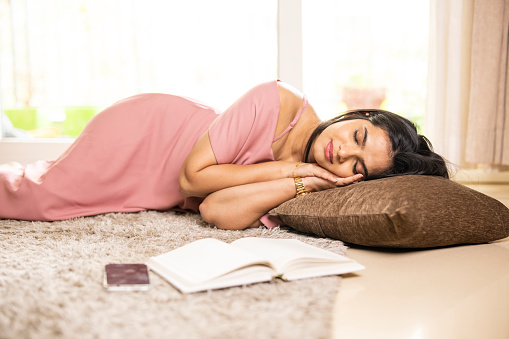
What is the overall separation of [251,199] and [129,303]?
0.87 meters

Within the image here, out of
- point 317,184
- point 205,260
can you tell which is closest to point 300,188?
point 317,184

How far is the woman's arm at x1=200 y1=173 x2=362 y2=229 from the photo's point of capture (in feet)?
6.26

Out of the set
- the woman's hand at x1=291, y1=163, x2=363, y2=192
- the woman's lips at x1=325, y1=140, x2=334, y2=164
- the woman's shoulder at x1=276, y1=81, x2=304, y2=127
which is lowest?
the woman's hand at x1=291, y1=163, x2=363, y2=192

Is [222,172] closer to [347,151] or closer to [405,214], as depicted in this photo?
[347,151]

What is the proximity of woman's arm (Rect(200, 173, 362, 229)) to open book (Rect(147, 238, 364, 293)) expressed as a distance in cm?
47

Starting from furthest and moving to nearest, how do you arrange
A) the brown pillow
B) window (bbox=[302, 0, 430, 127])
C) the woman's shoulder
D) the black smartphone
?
window (bbox=[302, 0, 430, 127]), the woman's shoulder, the brown pillow, the black smartphone

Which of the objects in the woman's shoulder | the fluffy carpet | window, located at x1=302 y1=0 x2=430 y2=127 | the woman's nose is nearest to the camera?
the fluffy carpet

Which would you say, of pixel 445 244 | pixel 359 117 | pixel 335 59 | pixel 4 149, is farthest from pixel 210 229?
pixel 4 149

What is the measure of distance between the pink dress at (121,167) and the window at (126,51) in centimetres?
119

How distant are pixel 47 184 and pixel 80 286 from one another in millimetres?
1137

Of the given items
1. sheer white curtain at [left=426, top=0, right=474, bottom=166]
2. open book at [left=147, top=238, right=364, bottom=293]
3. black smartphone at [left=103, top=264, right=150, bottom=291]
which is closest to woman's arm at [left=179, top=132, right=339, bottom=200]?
open book at [left=147, top=238, right=364, bottom=293]

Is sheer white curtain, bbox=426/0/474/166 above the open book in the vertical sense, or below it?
above

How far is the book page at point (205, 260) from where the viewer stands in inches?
47.4

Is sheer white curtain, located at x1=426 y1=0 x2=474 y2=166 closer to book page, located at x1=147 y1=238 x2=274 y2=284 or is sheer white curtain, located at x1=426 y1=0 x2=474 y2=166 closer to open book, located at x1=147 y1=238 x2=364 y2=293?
open book, located at x1=147 y1=238 x2=364 y2=293
